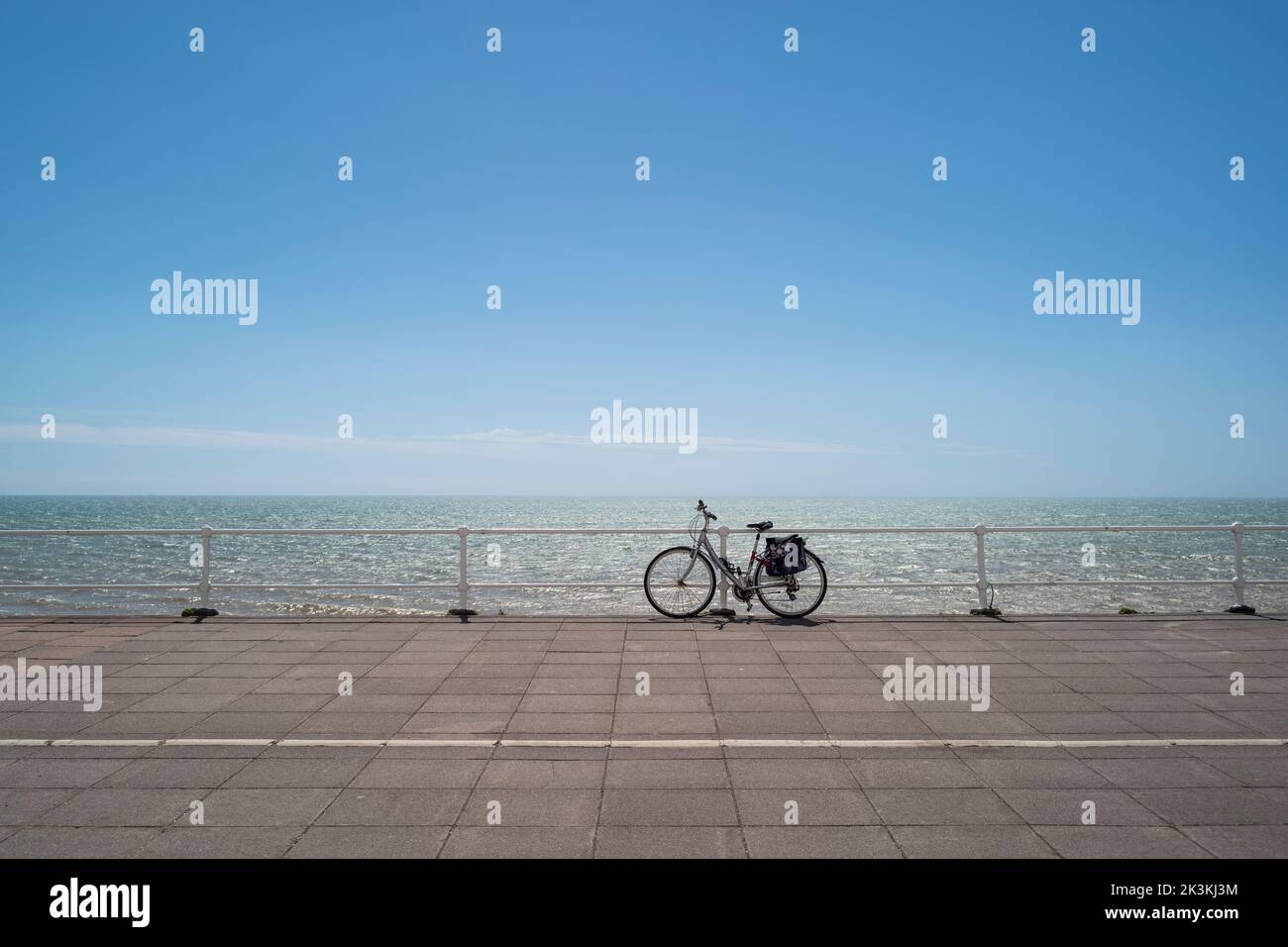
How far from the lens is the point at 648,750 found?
4848mm

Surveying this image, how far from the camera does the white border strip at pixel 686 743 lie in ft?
16.2

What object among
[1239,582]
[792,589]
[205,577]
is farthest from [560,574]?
[1239,582]

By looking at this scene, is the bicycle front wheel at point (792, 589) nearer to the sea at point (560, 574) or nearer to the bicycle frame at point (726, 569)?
the bicycle frame at point (726, 569)

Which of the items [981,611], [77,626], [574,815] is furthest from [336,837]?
[981,611]

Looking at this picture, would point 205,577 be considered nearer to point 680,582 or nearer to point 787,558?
point 680,582

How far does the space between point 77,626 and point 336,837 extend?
7.59 m

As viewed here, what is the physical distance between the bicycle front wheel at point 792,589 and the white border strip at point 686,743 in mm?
4451

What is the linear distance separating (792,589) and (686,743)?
4.80 metres

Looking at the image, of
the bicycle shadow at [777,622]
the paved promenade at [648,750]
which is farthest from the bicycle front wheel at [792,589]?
the paved promenade at [648,750]

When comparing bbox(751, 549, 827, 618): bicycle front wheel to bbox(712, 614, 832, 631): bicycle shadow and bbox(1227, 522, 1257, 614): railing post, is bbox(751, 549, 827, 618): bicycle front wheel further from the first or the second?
bbox(1227, 522, 1257, 614): railing post

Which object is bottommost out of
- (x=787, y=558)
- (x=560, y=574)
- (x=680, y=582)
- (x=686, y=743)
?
(x=560, y=574)

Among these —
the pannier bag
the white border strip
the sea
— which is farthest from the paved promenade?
the sea
